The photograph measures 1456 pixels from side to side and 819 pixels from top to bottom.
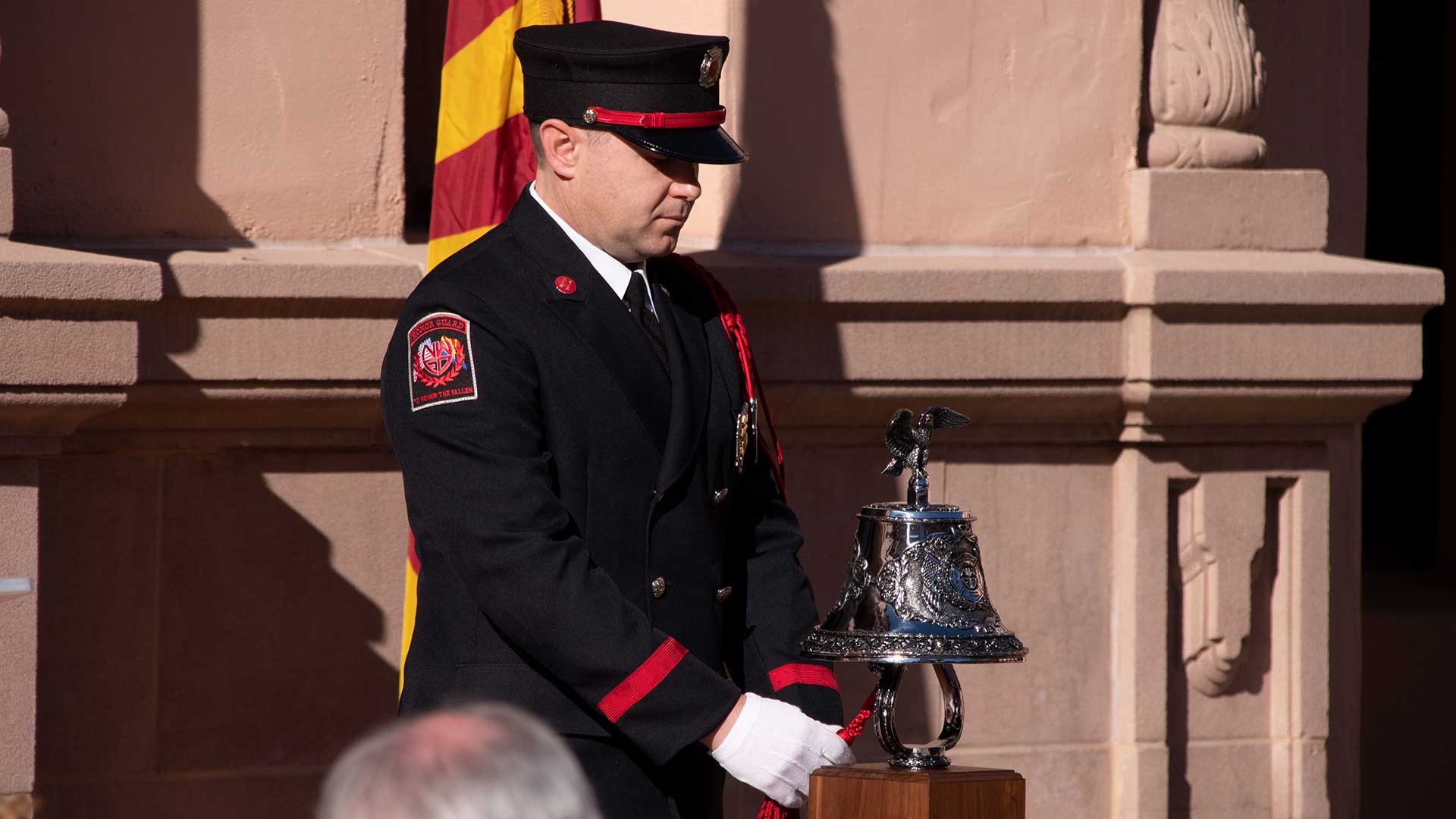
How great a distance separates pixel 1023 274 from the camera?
430 centimetres

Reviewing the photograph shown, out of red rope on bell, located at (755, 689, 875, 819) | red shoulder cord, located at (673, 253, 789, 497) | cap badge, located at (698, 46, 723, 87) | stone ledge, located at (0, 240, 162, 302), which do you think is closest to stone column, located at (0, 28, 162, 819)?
stone ledge, located at (0, 240, 162, 302)

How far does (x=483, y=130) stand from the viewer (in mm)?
3838

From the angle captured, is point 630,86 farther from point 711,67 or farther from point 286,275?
point 286,275

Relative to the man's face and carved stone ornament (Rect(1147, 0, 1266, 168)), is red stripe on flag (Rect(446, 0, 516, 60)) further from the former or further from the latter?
carved stone ornament (Rect(1147, 0, 1266, 168))

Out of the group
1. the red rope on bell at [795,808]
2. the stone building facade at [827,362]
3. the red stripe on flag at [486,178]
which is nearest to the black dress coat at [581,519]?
the red rope on bell at [795,808]

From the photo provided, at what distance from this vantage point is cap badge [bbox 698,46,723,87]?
3.13 meters

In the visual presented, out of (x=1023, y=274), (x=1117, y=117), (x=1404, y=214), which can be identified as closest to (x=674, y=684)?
(x=1023, y=274)

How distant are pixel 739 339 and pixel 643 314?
24 centimetres

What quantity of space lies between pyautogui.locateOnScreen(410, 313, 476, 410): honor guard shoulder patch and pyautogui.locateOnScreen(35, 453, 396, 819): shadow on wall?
46.5 inches

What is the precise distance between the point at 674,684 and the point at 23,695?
134cm

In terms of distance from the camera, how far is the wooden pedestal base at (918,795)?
2.69 metres

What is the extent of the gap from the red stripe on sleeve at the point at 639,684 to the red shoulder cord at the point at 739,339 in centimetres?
53

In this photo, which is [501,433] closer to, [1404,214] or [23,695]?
[23,695]

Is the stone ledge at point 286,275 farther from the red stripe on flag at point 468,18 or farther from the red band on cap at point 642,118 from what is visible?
the red band on cap at point 642,118
